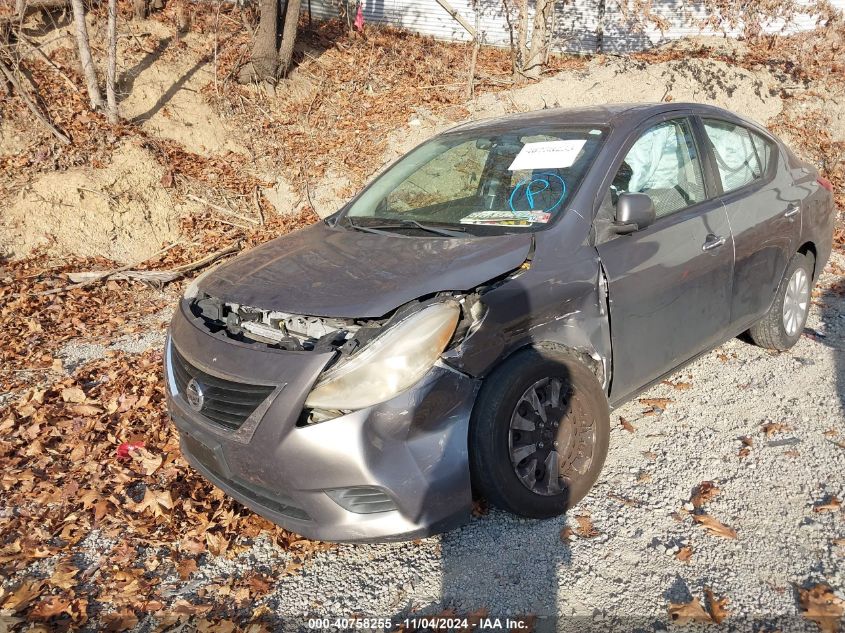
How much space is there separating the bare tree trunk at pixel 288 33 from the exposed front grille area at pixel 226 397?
30.6 ft

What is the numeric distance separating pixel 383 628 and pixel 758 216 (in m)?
3.35

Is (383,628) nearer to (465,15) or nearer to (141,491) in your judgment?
(141,491)

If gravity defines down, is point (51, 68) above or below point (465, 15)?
below

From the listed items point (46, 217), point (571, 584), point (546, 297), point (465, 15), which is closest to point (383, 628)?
point (571, 584)

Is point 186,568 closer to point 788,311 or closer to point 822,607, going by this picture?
point 822,607

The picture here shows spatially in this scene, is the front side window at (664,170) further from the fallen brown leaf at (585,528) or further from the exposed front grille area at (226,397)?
the exposed front grille area at (226,397)

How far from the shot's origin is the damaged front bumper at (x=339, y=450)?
2.55m

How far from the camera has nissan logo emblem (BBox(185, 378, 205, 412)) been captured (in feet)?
9.50

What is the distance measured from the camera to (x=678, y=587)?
108 inches

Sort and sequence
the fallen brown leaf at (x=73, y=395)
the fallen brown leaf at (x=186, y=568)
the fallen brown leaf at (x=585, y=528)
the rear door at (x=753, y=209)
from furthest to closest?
the fallen brown leaf at (x=73, y=395) < the rear door at (x=753, y=209) < the fallen brown leaf at (x=585, y=528) < the fallen brown leaf at (x=186, y=568)

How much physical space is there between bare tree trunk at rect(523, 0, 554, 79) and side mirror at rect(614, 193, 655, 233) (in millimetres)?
8875

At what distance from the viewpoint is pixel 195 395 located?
9.59ft

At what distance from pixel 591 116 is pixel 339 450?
2.50 metres

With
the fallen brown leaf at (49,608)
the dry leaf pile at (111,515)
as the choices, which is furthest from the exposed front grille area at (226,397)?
the fallen brown leaf at (49,608)
